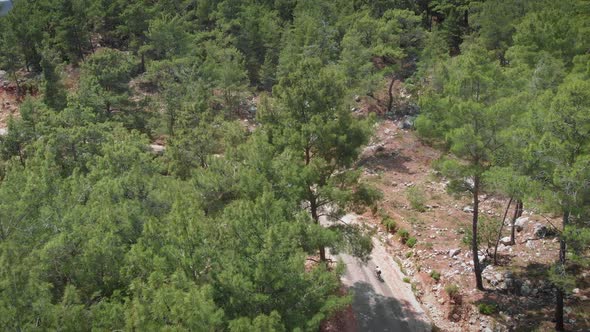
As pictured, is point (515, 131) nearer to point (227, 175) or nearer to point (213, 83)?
point (227, 175)

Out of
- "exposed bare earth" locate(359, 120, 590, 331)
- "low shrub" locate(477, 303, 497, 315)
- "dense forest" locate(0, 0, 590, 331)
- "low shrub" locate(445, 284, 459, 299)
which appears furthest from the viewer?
"low shrub" locate(445, 284, 459, 299)

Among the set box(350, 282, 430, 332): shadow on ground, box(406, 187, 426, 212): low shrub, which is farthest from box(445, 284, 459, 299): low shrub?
box(406, 187, 426, 212): low shrub

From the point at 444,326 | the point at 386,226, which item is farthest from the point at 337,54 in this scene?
the point at 444,326

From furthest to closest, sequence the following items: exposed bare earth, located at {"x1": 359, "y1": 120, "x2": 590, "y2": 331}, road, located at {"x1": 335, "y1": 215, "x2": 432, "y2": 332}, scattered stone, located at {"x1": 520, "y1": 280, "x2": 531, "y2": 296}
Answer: road, located at {"x1": 335, "y1": 215, "x2": 432, "y2": 332} < scattered stone, located at {"x1": 520, "y1": 280, "x2": 531, "y2": 296} < exposed bare earth, located at {"x1": 359, "y1": 120, "x2": 590, "y2": 331}

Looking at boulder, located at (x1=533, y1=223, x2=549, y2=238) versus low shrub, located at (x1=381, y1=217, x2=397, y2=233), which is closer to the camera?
boulder, located at (x1=533, y1=223, x2=549, y2=238)

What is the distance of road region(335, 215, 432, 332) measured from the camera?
25.3 metres

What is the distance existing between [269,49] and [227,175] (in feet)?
113

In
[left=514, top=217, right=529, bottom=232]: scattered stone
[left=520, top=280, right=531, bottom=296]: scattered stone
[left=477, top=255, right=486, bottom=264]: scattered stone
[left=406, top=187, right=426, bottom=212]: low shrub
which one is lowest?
[left=406, top=187, right=426, bottom=212]: low shrub

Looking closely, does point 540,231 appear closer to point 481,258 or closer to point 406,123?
point 481,258

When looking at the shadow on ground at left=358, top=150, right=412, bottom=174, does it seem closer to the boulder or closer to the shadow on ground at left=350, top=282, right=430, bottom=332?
the boulder

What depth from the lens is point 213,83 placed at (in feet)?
155

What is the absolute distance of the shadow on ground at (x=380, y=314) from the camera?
25094 millimetres

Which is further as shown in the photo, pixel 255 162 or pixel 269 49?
pixel 269 49

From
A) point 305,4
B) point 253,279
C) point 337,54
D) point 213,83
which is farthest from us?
point 305,4
